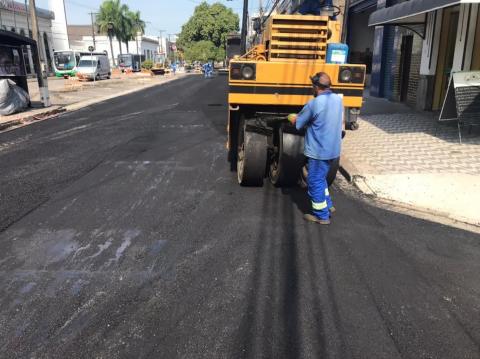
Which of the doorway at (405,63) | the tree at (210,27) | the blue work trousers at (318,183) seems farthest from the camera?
the tree at (210,27)

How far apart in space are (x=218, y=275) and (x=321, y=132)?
2.10 m

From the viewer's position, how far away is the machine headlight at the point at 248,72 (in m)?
5.71

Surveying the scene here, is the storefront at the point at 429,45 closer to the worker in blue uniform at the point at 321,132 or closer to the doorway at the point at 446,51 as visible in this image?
the doorway at the point at 446,51

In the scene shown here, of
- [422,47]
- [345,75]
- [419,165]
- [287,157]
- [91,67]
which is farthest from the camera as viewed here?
[91,67]

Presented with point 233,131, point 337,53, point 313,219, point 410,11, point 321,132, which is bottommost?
point 313,219

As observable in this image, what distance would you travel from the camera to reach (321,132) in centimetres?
506

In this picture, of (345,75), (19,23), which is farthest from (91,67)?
(345,75)

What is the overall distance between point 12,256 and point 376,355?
3601 mm

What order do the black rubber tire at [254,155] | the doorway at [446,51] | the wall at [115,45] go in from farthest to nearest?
the wall at [115,45]
the doorway at [446,51]
the black rubber tire at [254,155]

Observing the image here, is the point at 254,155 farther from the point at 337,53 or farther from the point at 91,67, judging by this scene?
the point at 91,67

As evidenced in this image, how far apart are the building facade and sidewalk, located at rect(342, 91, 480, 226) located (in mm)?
1957

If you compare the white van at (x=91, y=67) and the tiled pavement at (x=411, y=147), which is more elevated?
the white van at (x=91, y=67)

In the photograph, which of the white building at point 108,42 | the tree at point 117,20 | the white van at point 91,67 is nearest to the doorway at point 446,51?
the white van at point 91,67

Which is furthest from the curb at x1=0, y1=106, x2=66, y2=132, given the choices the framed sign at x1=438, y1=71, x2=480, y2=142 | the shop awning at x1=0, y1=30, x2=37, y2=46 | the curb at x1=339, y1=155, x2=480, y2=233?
the framed sign at x1=438, y1=71, x2=480, y2=142
